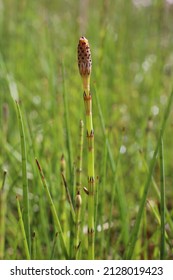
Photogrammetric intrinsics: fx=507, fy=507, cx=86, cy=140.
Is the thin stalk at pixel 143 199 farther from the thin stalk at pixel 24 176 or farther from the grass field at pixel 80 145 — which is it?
the thin stalk at pixel 24 176

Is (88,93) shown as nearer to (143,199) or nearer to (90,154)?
(90,154)

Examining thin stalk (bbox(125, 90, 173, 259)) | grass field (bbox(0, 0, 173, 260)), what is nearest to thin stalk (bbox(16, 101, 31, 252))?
grass field (bbox(0, 0, 173, 260))

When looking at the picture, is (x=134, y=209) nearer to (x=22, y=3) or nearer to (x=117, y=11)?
(x=22, y=3)

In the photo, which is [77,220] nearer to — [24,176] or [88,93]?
[24,176]

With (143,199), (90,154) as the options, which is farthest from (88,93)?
(143,199)

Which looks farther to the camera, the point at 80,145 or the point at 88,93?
the point at 80,145

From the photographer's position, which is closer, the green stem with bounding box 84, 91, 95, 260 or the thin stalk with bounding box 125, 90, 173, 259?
the green stem with bounding box 84, 91, 95, 260

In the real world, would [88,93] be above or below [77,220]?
above

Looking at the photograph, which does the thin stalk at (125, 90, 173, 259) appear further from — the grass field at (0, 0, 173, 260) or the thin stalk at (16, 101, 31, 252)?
the thin stalk at (16, 101, 31, 252)

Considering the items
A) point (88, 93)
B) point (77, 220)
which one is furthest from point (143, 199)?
point (88, 93)

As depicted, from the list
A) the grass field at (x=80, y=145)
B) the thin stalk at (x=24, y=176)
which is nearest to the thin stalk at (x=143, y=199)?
the grass field at (x=80, y=145)
